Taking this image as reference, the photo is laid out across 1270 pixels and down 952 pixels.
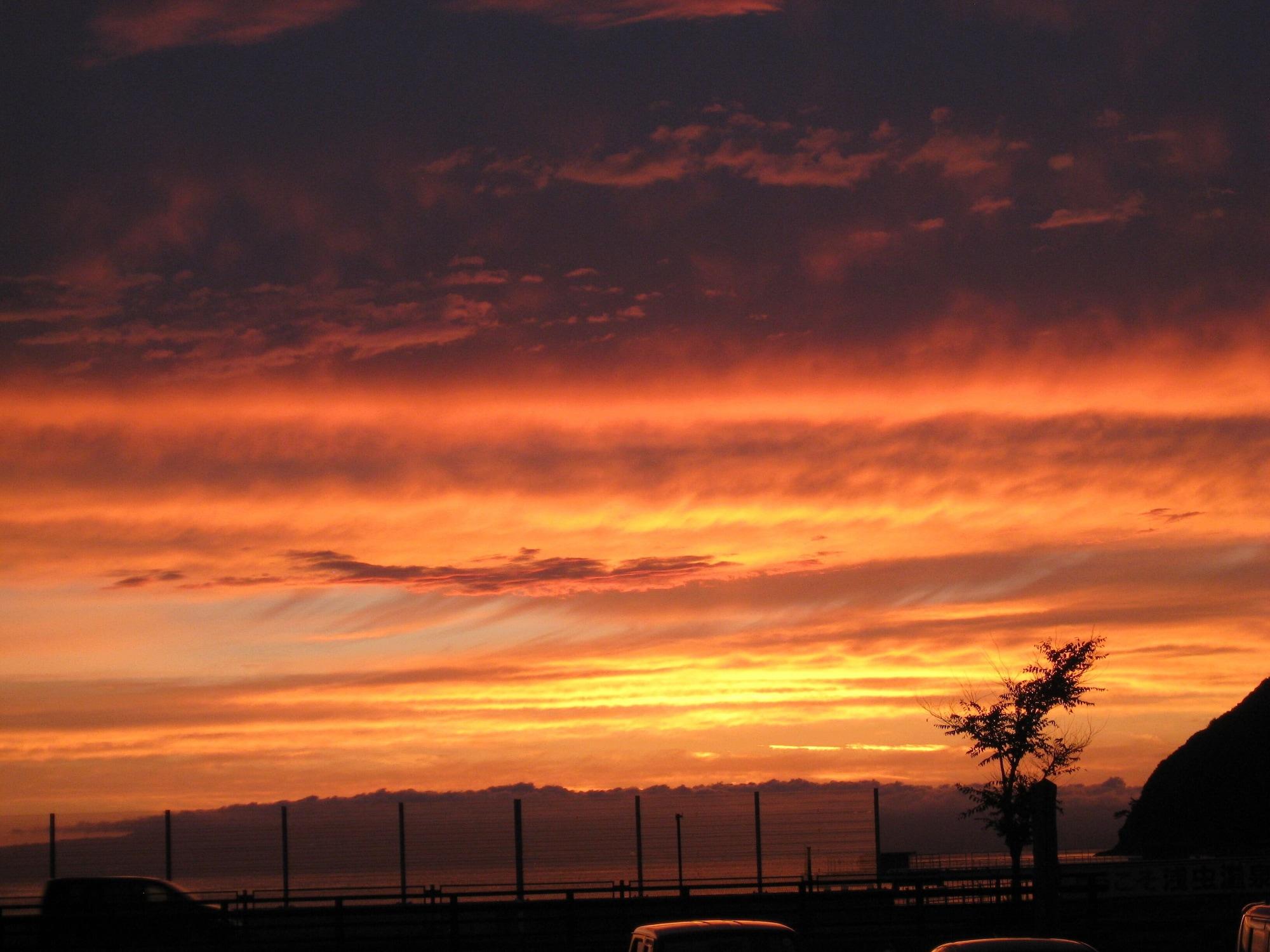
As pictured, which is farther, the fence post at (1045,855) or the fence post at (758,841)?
the fence post at (758,841)

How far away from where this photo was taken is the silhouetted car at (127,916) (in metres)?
24.3

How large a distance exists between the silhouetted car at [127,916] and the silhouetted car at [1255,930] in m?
17.7

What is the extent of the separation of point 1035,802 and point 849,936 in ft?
26.3

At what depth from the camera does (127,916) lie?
979 inches

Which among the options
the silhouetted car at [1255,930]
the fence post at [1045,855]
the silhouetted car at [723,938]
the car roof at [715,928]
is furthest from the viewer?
→ the fence post at [1045,855]

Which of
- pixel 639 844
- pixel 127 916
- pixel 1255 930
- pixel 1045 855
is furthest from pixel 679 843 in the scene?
pixel 1255 930

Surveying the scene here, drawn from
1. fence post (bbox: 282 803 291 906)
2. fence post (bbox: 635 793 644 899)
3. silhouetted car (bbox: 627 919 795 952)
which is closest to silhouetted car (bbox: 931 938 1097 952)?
silhouetted car (bbox: 627 919 795 952)

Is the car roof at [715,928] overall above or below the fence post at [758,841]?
above

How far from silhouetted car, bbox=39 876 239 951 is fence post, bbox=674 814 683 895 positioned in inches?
393

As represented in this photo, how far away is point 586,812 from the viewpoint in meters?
31.6

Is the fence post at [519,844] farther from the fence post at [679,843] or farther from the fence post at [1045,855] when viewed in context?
the fence post at [1045,855]

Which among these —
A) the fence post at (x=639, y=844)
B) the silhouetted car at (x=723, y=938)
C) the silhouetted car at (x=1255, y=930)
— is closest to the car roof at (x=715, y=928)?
the silhouetted car at (x=723, y=938)

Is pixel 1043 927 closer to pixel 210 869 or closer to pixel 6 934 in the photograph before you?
pixel 6 934

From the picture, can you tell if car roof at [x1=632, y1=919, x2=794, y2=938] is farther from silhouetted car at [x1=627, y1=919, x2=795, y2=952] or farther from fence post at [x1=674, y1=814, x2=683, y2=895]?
fence post at [x1=674, y1=814, x2=683, y2=895]
